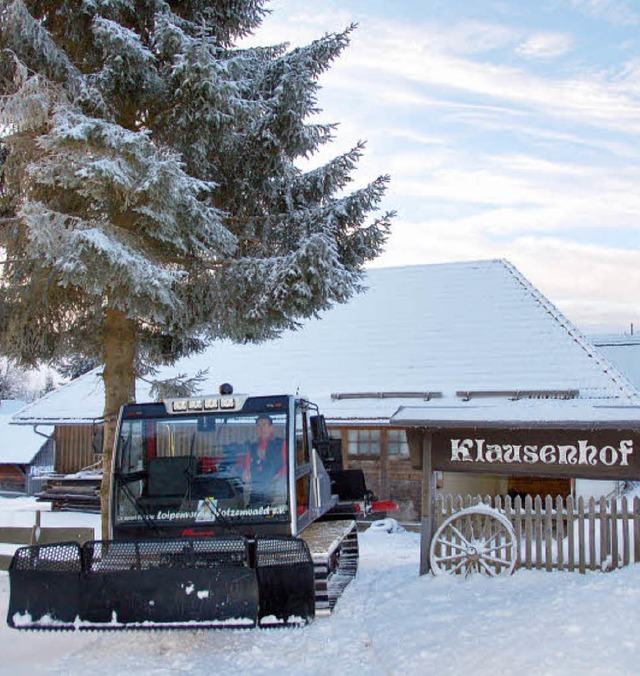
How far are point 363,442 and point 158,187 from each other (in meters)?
10.5

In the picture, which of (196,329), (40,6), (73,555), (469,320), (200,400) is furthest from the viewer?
(469,320)

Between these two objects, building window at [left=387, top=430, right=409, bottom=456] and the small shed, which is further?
the small shed

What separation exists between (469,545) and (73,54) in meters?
8.70

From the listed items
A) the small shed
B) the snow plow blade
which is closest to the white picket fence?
the snow plow blade

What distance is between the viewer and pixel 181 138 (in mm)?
10570

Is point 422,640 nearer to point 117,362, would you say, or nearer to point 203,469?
point 203,469

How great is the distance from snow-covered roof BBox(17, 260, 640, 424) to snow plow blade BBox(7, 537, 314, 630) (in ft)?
24.9

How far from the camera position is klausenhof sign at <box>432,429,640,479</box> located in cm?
895

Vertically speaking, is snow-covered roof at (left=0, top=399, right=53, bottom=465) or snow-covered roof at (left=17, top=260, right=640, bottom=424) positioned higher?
snow-covered roof at (left=17, top=260, right=640, bottom=424)

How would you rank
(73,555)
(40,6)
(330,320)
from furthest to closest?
(330,320) → (40,6) → (73,555)

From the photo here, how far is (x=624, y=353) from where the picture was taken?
36031 millimetres

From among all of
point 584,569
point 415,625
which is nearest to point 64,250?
point 415,625

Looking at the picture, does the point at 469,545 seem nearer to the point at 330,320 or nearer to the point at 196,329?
the point at 196,329

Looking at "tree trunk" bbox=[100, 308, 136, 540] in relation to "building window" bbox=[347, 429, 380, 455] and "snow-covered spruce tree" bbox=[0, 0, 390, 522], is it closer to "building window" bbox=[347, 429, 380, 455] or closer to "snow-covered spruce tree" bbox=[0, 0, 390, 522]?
"snow-covered spruce tree" bbox=[0, 0, 390, 522]
